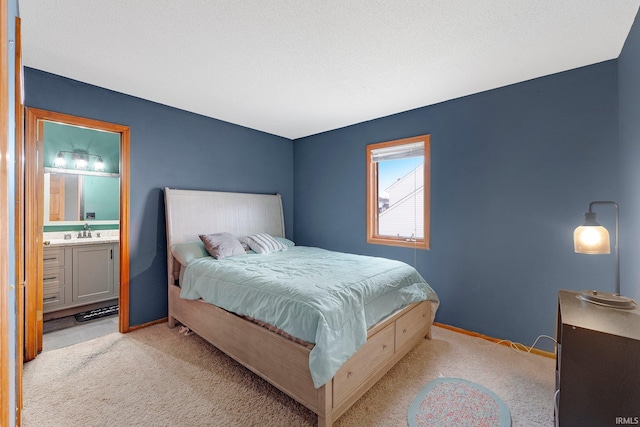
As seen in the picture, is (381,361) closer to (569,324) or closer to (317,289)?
(317,289)

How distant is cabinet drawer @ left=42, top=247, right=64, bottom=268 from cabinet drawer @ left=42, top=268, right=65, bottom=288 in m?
0.06

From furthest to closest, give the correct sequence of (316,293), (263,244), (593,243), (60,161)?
(60,161) < (263,244) < (316,293) < (593,243)

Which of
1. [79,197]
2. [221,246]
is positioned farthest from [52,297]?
[221,246]

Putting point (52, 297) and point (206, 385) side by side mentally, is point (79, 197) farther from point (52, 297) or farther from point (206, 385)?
point (206, 385)

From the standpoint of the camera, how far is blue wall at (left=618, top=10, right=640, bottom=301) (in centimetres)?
177

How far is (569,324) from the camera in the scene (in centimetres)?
125

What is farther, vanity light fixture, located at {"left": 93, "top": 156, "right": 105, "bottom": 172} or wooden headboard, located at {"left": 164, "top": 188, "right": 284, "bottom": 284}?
vanity light fixture, located at {"left": 93, "top": 156, "right": 105, "bottom": 172}

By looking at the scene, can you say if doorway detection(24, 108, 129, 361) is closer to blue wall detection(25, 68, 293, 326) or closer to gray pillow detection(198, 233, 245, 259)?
blue wall detection(25, 68, 293, 326)

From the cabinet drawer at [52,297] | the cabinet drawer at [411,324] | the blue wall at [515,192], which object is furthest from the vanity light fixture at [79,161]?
the cabinet drawer at [411,324]

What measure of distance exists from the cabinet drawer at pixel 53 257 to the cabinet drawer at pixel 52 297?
10.5 inches

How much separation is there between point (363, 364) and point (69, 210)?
4.34 metres

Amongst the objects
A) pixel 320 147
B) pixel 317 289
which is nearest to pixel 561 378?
pixel 317 289

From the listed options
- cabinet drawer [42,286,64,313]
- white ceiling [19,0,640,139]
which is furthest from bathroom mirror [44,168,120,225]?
white ceiling [19,0,640,139]

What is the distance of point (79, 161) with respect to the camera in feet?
12.7
